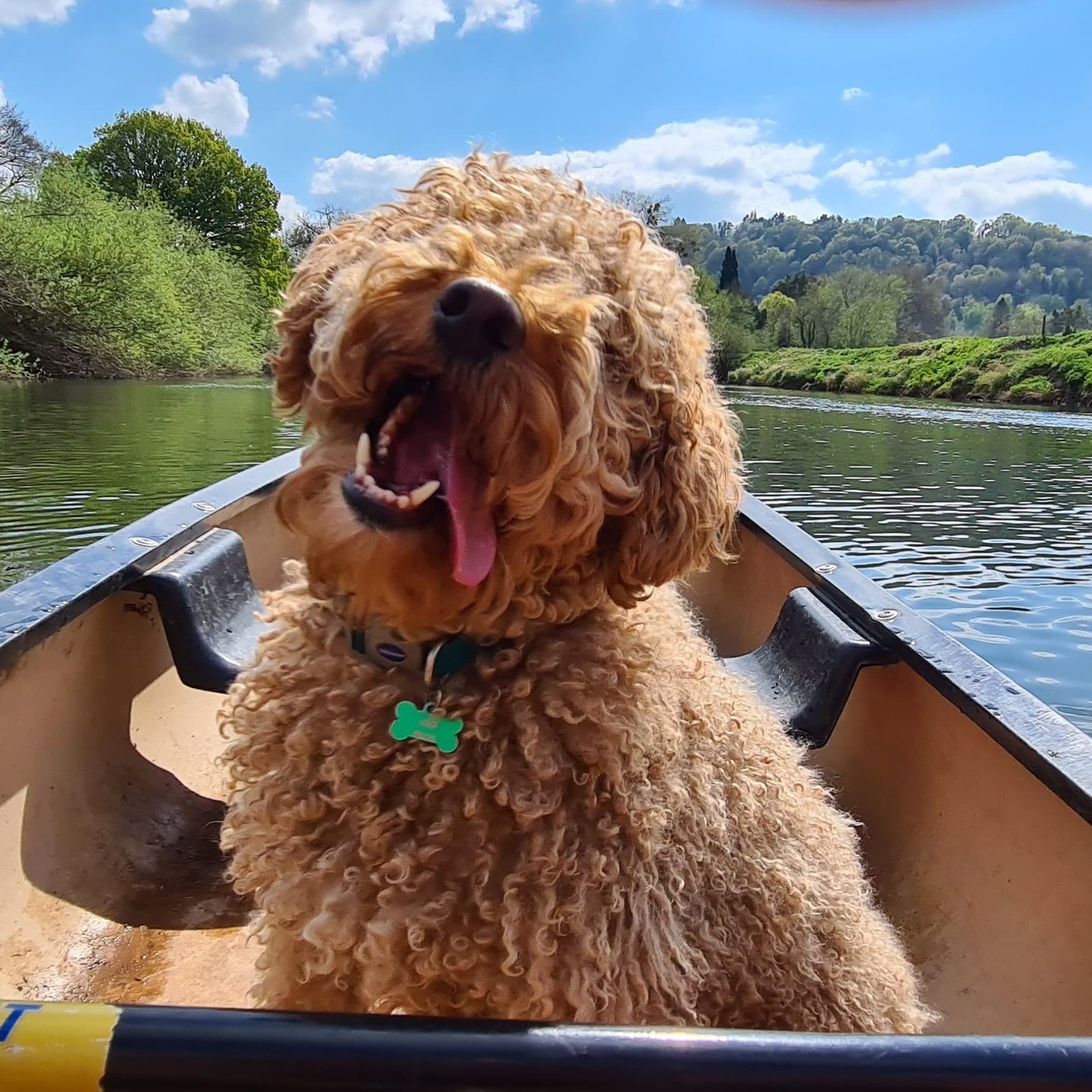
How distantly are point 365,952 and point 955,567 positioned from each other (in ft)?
28.2

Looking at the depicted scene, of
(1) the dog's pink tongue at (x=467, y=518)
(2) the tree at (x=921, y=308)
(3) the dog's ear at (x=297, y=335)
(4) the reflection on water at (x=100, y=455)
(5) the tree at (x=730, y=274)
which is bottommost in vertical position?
(4) the reflection on water at (x=100, y=455)

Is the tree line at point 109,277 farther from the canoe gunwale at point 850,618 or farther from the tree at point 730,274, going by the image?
the tree at point 730,274

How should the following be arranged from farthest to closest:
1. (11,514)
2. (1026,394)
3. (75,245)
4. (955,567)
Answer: (1026,394) → (75,245) → (11,514) → (955,567)

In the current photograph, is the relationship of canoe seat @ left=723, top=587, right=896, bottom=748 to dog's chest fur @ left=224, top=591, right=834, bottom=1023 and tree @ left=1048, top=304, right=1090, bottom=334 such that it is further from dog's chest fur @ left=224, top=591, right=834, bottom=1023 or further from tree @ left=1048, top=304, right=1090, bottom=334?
tree @ left=1048, top=304, right=1090, bottom=334

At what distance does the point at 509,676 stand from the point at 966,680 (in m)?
1.45

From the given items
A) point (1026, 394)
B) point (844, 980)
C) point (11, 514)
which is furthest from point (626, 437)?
point (1026, 394)

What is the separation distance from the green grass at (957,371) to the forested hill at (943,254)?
339 feet

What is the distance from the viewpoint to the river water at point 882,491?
763 cm

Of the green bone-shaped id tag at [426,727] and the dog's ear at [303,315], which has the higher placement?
the dog's ear at [303,315]

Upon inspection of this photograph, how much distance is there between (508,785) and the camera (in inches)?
66.5

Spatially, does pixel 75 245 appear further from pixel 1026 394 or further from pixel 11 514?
pixel 1026 394

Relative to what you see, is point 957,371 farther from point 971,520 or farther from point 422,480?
point 422,480

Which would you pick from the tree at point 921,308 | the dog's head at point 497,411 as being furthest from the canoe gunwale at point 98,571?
the tree at point 921,308

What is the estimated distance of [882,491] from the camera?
13.5 metres
